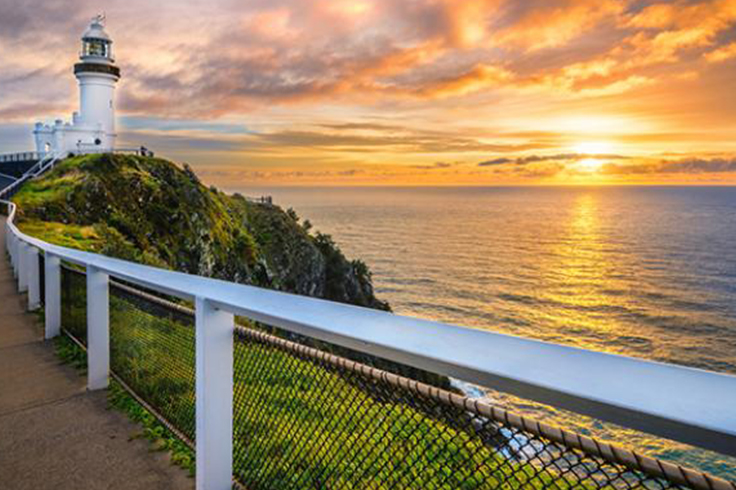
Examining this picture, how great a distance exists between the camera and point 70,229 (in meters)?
18.9

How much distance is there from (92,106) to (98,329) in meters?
51.6

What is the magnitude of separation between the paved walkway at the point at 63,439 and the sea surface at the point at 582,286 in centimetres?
320

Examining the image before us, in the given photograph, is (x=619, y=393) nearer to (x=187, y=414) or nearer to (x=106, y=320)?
(x=187, y=414)

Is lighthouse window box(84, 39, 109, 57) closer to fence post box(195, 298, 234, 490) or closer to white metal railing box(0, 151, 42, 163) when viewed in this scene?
white metal railing box(0, 151, 42, 163)

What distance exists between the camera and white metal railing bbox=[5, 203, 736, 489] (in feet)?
3.92

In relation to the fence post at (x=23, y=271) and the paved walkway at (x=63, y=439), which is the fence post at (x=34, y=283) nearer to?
the fence post at (x=23, y=271)

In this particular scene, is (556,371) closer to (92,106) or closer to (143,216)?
(143,216)

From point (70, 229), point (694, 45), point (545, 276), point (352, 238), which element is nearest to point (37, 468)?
point (70, 229)

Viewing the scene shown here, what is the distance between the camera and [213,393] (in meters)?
2.89

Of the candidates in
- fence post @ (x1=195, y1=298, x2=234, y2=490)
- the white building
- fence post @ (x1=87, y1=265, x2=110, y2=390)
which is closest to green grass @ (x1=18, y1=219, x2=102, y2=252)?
fence post @ (x1=87, y1=265, x2=110, y2=390)

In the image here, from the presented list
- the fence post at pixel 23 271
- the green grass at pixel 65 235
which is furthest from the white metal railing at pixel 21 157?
the fence post at pixel 23 271

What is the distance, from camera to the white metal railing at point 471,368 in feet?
3.92

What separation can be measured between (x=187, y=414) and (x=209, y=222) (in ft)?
93.7

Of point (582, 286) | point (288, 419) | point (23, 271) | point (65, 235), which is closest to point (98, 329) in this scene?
point (288, 419)
